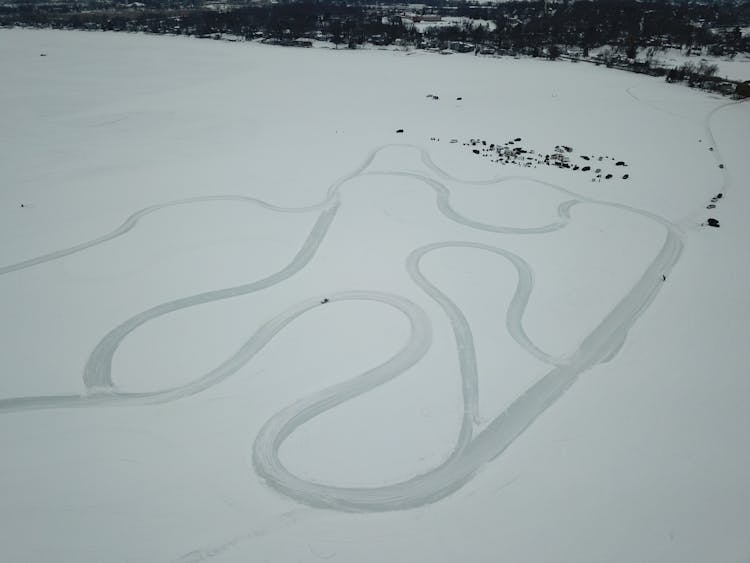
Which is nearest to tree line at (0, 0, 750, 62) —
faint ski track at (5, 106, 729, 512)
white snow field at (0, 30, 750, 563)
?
white snow field at (0, 30, 750, 563)

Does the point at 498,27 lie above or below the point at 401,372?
above

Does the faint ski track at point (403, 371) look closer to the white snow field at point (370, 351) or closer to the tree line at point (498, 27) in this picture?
the white snow field at point (370, 351)

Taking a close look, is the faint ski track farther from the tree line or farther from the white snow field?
the tree line

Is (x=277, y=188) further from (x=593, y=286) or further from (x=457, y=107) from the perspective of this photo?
(x=457, y=107)

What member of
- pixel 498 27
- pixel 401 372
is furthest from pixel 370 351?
pixel 498 27

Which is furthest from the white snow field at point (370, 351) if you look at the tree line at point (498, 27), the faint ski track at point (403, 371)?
the tree line at point (498, 27)

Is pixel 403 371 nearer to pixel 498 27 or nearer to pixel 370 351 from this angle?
pixel 370 351

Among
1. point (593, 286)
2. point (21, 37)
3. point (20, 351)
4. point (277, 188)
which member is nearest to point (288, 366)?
point (20, 351)
